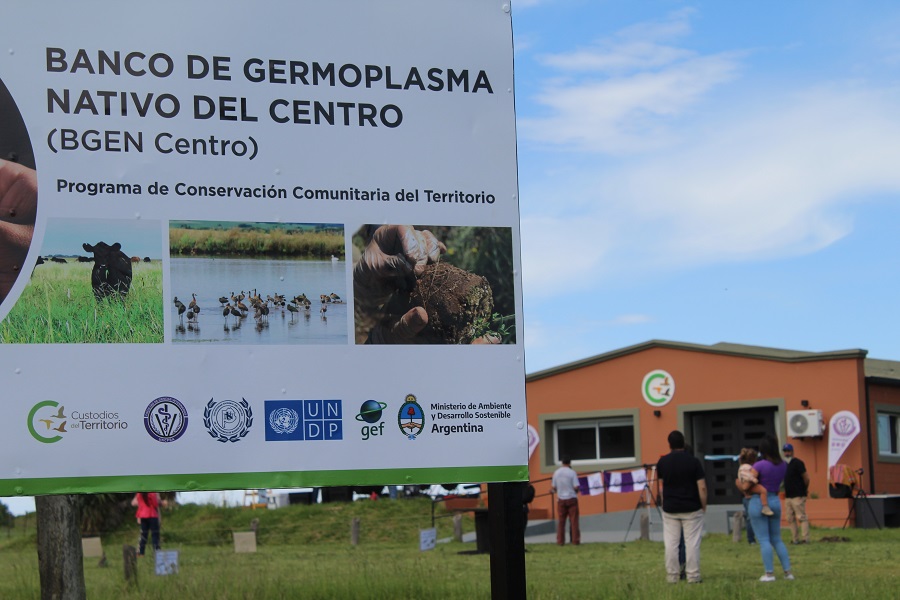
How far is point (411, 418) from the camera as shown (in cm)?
556

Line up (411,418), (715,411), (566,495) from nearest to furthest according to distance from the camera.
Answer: (411,418), (566,495), (715,411)

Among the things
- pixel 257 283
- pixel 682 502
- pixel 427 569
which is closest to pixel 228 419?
pixel 257 283

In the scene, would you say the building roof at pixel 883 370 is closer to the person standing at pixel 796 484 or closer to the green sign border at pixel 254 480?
the person standing at pixel 796 484

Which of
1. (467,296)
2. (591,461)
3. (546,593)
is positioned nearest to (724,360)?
(591,461)

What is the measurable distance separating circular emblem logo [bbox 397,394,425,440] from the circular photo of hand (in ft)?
6.00

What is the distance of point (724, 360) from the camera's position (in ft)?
108

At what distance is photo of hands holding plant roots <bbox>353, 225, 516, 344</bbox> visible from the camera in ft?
18.3

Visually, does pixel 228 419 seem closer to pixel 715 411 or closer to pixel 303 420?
pixel 303 420

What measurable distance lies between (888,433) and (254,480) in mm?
29723

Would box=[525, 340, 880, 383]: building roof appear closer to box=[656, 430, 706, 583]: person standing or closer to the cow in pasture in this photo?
box=[656, 430, 706, 583]: person standing

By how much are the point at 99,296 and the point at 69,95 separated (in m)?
0.94

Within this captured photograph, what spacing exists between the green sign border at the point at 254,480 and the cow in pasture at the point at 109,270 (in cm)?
83

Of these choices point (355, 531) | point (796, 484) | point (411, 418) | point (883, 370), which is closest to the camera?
point (411, 418)

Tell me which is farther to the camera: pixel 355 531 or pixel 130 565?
pixel 355 531
